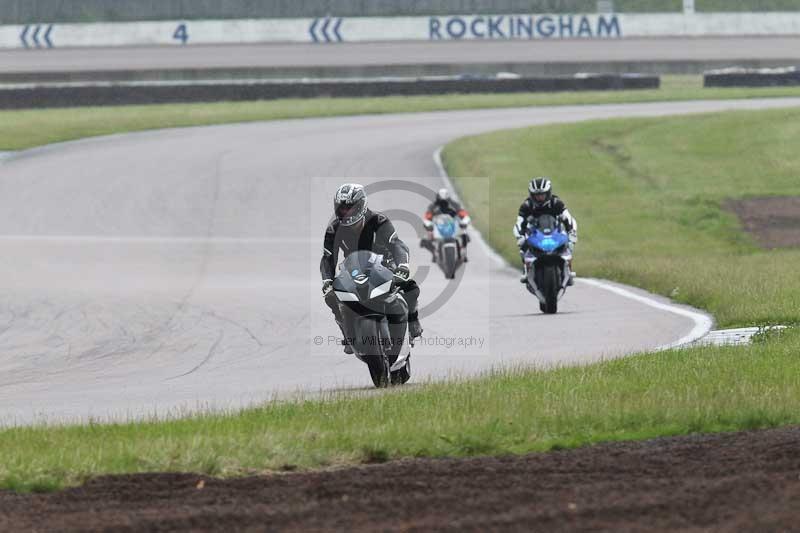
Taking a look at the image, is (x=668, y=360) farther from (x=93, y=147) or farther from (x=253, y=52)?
(x=253, y=52)

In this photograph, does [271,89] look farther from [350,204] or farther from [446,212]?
[350,204]

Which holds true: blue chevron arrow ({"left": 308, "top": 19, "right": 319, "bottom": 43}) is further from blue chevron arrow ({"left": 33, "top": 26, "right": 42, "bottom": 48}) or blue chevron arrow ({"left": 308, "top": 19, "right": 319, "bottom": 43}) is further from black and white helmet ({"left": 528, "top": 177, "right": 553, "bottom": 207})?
black and white helmet ({"left": 528, "top": 177, "right": 553, "bottom": 207})

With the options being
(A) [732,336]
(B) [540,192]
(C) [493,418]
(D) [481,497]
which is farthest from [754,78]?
(D) [481,497]

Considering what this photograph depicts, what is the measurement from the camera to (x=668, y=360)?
1165 cm

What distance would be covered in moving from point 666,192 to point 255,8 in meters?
32.9

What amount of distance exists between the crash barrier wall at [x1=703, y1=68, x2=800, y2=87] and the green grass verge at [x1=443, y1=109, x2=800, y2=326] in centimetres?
1213

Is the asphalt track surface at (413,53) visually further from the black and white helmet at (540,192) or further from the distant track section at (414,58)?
the black and white helmet at (540,192)

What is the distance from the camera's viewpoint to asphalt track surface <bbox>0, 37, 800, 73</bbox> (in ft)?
187

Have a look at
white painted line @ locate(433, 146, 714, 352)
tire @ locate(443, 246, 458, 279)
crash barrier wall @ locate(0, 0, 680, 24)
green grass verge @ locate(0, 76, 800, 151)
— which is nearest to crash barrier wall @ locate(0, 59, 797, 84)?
green grass verge @ locate(0, 76, 800, 151)

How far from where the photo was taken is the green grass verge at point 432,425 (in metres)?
7.95

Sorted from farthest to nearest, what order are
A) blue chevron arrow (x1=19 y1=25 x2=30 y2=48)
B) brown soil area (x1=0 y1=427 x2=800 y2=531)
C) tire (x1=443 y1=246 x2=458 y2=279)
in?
blue chevron arrow (x1=19 y1=25 x2=30 y2=48) < tire (x1=443 y1=246 x2=458 y2=279) < brown soil area (x1=0 y1=427 x2=800 y2=531)

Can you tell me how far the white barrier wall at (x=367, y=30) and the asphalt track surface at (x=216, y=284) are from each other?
14.9m

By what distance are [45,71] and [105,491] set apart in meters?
48.6

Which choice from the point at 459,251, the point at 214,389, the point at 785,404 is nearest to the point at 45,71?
the point at 459,251
